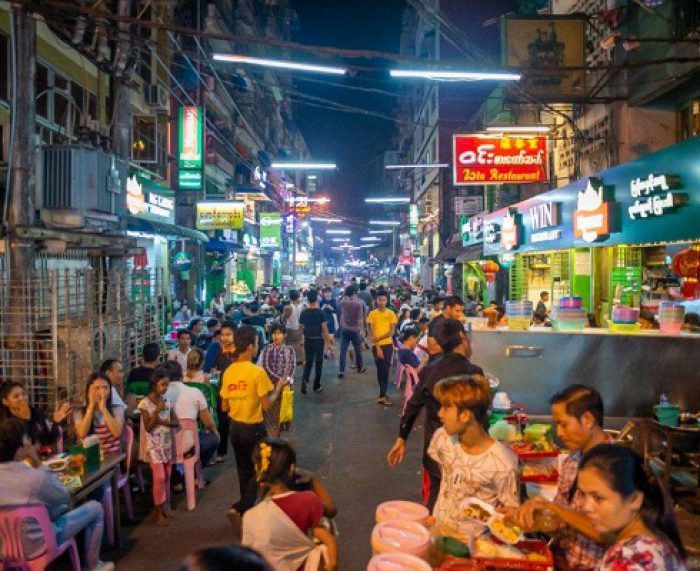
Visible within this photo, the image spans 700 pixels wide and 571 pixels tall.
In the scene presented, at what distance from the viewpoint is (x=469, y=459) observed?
135 inches

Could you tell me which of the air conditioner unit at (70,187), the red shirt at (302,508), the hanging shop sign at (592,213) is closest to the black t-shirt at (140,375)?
the air conditioner unit at (70,187)

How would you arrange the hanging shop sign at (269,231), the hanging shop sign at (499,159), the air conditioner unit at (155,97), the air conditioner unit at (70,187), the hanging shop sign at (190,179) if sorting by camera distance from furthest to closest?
the hanging shop sign at (269,231) < the hanging shop sign at (190,179) < the air conditioner unit at (155,97) < the hanging shop sign at (499,159) < the air conditioner unit at (70,187)

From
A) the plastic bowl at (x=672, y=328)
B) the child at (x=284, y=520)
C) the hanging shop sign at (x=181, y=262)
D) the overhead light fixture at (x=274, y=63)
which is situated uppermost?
the overhead light fixture at (x=274, y=63)

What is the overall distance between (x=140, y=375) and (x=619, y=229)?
9202 mm

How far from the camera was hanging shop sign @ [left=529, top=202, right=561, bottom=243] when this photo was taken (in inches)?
596

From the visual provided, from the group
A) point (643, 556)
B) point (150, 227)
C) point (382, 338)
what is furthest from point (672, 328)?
point (150, 227)

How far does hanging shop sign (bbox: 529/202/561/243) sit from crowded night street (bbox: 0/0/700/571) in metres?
0.08

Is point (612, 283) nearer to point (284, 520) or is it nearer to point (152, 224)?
point (152, 224)

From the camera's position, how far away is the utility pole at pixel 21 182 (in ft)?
25.0

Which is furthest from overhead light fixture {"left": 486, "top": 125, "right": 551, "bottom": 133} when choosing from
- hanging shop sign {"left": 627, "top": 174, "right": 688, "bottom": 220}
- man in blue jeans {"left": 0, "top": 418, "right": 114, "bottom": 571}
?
man in blue jeans {"left": 0, "top": 418, "right": 114, "bottom": 571}

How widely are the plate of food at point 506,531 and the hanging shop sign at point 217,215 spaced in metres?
19.3

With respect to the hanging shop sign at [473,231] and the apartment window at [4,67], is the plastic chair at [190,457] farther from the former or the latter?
the hanging shop sign at [473,231]

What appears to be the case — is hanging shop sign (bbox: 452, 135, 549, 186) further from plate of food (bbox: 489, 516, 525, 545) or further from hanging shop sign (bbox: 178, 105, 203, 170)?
plate of food (bbox: 489, 516, 525, 545)

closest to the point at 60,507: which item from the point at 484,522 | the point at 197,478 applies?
the point at 197,478
